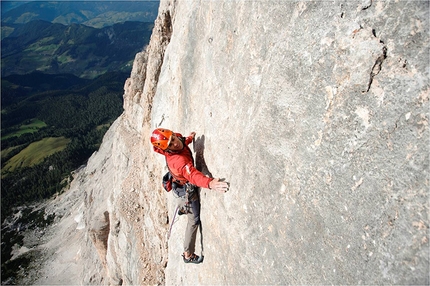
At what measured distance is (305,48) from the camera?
4.32 m

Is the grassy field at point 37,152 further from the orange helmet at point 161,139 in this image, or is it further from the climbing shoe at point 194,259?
the orange helmet at point 161,139

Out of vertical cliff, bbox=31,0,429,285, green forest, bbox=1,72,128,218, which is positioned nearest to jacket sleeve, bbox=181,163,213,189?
vertical cliff, bbox=31,0,429,285

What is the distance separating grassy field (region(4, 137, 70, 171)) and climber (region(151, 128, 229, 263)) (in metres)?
145

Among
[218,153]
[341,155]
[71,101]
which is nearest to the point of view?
[341,155]

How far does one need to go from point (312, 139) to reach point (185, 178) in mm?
3695

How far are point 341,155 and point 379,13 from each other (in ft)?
6.15

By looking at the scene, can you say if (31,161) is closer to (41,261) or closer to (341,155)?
(41,261)

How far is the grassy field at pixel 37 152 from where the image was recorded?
13195 cm

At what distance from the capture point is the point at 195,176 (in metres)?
6.33

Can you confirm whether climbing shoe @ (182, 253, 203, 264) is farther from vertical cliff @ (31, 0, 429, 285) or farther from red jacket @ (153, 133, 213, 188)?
red jacket @ (153, 133, 213, 188)

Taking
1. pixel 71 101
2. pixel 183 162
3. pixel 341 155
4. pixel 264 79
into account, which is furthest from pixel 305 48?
pixel 71 101

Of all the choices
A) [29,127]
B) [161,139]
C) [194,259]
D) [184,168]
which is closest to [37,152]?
[29,127]

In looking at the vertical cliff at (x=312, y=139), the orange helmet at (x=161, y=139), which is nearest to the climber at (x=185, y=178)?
the orange helmet at (x=161, y=139)

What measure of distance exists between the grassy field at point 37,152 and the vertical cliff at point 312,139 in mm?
146601
